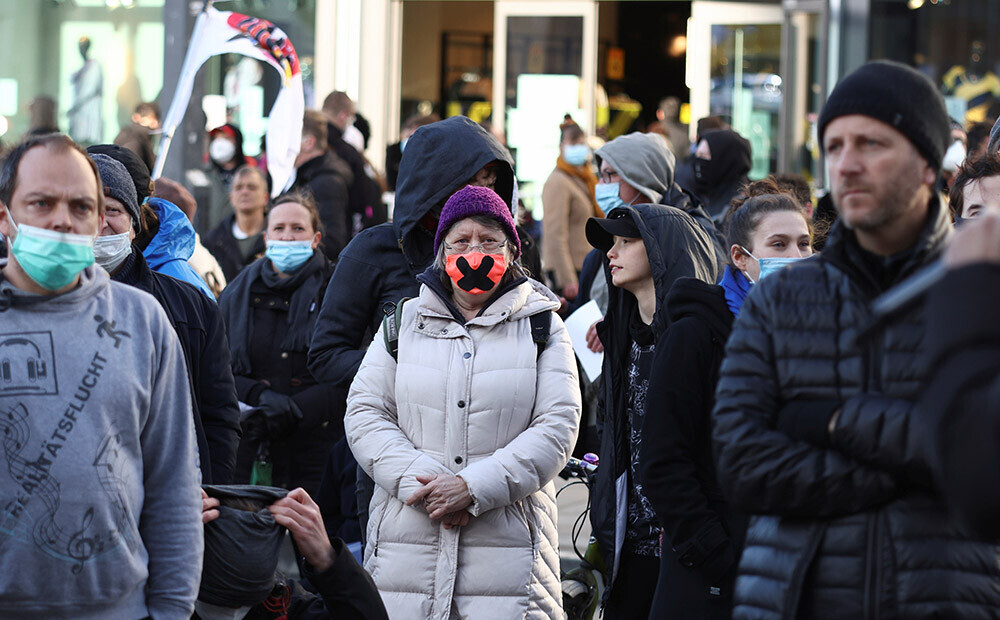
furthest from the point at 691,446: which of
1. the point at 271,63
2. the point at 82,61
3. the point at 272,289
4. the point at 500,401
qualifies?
the point at 82,61

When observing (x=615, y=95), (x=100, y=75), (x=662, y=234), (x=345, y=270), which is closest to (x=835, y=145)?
(x=662, y=234)

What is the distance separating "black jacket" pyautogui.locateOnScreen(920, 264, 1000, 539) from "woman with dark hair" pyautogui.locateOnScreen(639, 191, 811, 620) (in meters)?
1.69

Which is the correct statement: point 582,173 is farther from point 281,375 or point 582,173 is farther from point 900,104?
point 900,104

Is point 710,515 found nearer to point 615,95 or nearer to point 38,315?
point 38,315

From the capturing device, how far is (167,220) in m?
5.14

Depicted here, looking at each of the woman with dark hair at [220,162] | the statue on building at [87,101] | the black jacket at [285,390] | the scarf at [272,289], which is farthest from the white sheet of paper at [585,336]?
the statue on building at [87,101]

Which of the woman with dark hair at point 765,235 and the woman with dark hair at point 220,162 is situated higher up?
the woman with dark hair at point 220,162

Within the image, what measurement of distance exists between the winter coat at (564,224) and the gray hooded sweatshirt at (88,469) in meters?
7.29

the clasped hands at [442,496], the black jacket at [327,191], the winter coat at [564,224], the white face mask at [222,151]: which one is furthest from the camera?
the white face mask at [222,151]

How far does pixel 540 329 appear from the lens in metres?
4.43

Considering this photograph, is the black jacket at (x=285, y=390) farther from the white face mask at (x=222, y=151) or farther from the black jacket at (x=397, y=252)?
the white face mask at (x=222, y=151)

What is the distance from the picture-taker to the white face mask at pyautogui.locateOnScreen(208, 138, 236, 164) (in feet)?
37.7

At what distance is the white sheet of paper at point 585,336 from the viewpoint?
5.91 meters

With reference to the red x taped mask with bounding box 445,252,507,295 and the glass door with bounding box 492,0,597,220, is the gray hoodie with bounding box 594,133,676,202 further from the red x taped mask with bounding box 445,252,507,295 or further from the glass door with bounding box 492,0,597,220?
the glass door with bounding box 492,0,597,220
